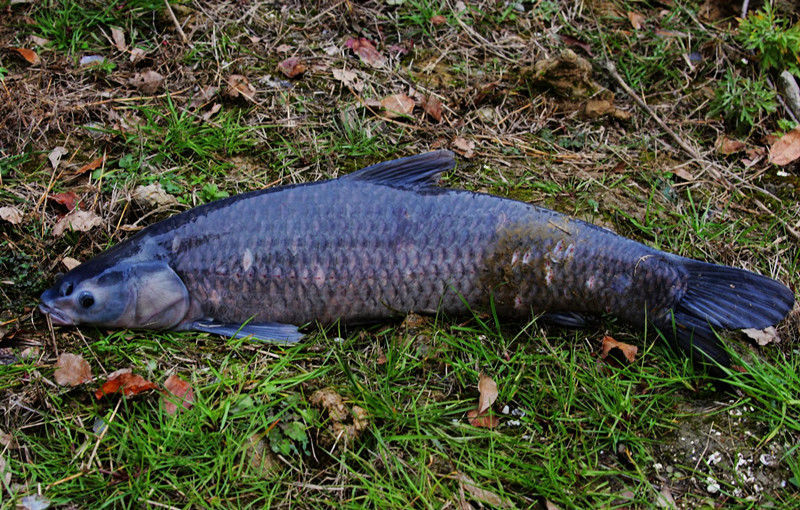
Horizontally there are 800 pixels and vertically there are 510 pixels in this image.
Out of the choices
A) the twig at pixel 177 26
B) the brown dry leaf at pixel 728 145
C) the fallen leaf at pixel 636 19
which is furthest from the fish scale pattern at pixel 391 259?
the fallen leaf at pixel 636 19

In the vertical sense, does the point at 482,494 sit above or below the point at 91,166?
below

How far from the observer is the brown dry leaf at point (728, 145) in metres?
4.52

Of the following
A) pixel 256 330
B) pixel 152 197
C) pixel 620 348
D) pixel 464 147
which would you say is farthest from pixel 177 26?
pixel 620 348

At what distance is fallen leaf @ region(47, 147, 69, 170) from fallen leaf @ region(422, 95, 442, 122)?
2184 millimetres

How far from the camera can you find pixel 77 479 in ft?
8.40

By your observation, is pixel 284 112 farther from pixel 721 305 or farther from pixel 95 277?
pixel 721 305

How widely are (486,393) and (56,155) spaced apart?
2.76 m

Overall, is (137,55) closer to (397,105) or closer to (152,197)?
(152,197)

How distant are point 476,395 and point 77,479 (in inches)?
62.7

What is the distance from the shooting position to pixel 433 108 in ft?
14.8

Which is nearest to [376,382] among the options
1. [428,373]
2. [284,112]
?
[428,373]

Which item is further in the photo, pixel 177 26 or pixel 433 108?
pixel 177 26

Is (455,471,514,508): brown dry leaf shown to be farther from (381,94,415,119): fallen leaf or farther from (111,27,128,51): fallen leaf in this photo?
(111,27,128,51): fallen leaf

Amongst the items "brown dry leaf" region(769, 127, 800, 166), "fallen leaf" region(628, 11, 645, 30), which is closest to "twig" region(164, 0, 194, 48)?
"fallen leaf" region(628, 11, 645, 30)
